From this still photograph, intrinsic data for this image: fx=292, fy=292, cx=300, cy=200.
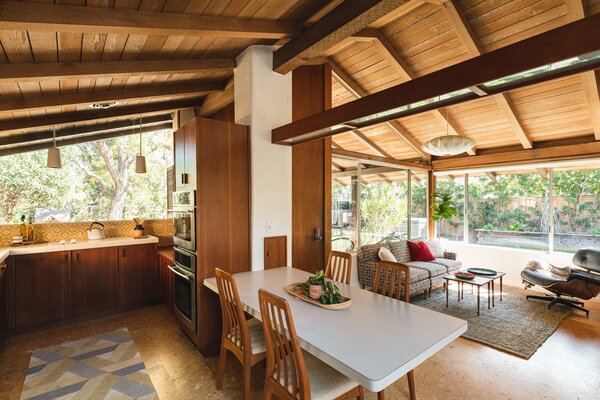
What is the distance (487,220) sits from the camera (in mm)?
6180

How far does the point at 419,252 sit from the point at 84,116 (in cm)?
553

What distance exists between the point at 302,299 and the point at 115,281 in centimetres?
296

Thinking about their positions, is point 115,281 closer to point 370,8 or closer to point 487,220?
point 370,8

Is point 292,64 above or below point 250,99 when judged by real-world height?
above

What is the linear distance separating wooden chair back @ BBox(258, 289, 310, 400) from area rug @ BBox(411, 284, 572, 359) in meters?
2.63

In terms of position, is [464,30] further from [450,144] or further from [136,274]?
[136,274]

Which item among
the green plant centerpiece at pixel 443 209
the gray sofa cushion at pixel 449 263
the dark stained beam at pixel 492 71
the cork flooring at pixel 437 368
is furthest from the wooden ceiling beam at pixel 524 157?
the dark stained beam at pixel 492 71

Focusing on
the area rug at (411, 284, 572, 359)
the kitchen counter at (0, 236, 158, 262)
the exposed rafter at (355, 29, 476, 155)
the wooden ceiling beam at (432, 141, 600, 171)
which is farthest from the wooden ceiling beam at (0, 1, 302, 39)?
the wooden ceiling beam at (432, 141, 600, 171)

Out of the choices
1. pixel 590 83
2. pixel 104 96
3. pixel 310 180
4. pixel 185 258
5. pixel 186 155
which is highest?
pixel 590 83

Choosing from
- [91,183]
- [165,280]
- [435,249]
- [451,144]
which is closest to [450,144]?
[451,144]

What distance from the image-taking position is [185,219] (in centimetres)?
297

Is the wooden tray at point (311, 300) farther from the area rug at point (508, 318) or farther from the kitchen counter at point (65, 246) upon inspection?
the kitchen counter at point (65, 246)

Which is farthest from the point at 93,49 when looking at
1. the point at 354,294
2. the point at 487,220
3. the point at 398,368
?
the point at 487,220

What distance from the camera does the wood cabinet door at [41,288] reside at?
321cm
